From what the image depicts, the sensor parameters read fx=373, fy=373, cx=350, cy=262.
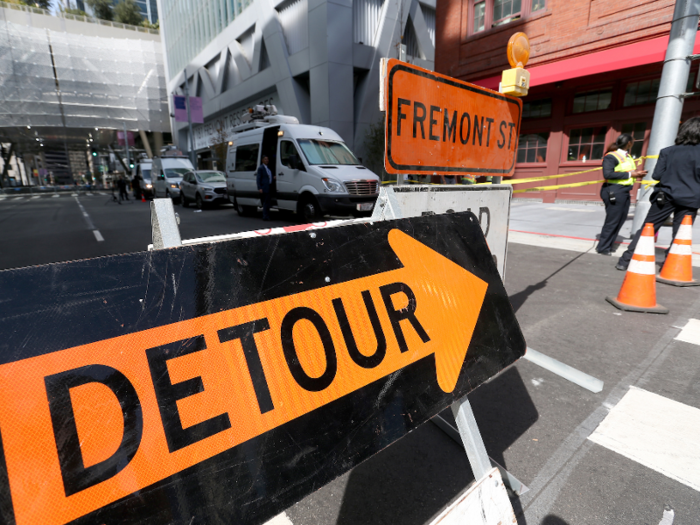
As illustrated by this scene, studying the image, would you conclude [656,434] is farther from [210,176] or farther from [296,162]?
[210,176]

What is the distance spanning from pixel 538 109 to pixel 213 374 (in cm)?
1863

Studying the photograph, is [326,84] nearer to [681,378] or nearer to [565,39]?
[565,39]

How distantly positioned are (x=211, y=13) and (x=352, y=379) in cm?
4536

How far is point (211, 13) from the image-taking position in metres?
36.7

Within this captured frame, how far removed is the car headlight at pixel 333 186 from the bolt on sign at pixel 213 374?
27.4 feet

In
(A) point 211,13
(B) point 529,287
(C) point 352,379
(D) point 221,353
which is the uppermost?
(A) point 211,13

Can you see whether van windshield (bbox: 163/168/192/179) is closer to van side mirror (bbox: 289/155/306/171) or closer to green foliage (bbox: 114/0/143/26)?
van side mirror (bbox: 289/155/306/171)

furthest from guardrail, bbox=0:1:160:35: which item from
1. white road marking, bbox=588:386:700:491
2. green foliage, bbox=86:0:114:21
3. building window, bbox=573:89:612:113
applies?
white road marking, bbox=588:386:700:491

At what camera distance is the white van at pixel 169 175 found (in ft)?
66.2

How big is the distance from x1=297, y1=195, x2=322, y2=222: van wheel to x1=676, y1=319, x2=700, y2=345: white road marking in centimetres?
800

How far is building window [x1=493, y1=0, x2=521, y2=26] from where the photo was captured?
15352 millimetres

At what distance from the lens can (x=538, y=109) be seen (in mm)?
16094

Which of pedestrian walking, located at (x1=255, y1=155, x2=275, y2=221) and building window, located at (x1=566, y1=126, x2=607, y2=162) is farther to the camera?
building window, located at (x1=566, y1=126, x2=607, y2=162)

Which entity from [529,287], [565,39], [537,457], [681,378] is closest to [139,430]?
[537,457]
